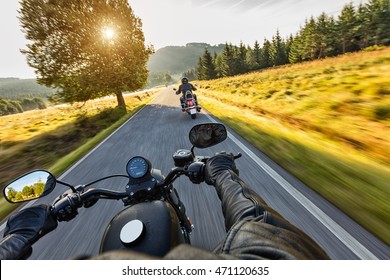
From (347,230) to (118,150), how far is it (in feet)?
19.1

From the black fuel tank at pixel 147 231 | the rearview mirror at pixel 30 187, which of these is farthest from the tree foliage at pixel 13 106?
the black fuel tank at pixel 147 231

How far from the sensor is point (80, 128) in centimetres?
1327

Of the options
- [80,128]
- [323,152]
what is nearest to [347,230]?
[323,152]

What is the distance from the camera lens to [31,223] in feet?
4.36

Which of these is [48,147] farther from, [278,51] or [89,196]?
[278,51]

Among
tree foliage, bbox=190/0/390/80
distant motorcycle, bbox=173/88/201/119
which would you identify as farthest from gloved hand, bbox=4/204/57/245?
tree foliage, bbox=190/0/390/80

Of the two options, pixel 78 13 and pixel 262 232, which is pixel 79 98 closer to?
pixel 78 13

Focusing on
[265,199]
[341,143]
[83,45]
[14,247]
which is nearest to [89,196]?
[14,247]

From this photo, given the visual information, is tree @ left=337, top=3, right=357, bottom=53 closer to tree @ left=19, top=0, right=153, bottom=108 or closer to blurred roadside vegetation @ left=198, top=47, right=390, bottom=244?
blurred roadside vegetation @ left=198, top=47, right=390, bottom=244

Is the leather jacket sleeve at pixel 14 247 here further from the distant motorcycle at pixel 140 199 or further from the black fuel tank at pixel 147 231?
the black fuel tank at pixel 147 231

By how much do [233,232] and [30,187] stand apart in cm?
155

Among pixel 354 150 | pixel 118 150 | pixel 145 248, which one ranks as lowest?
pixel 354 150

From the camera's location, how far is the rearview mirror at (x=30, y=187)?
1583mm

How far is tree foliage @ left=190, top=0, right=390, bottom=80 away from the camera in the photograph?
56794 millimetres
